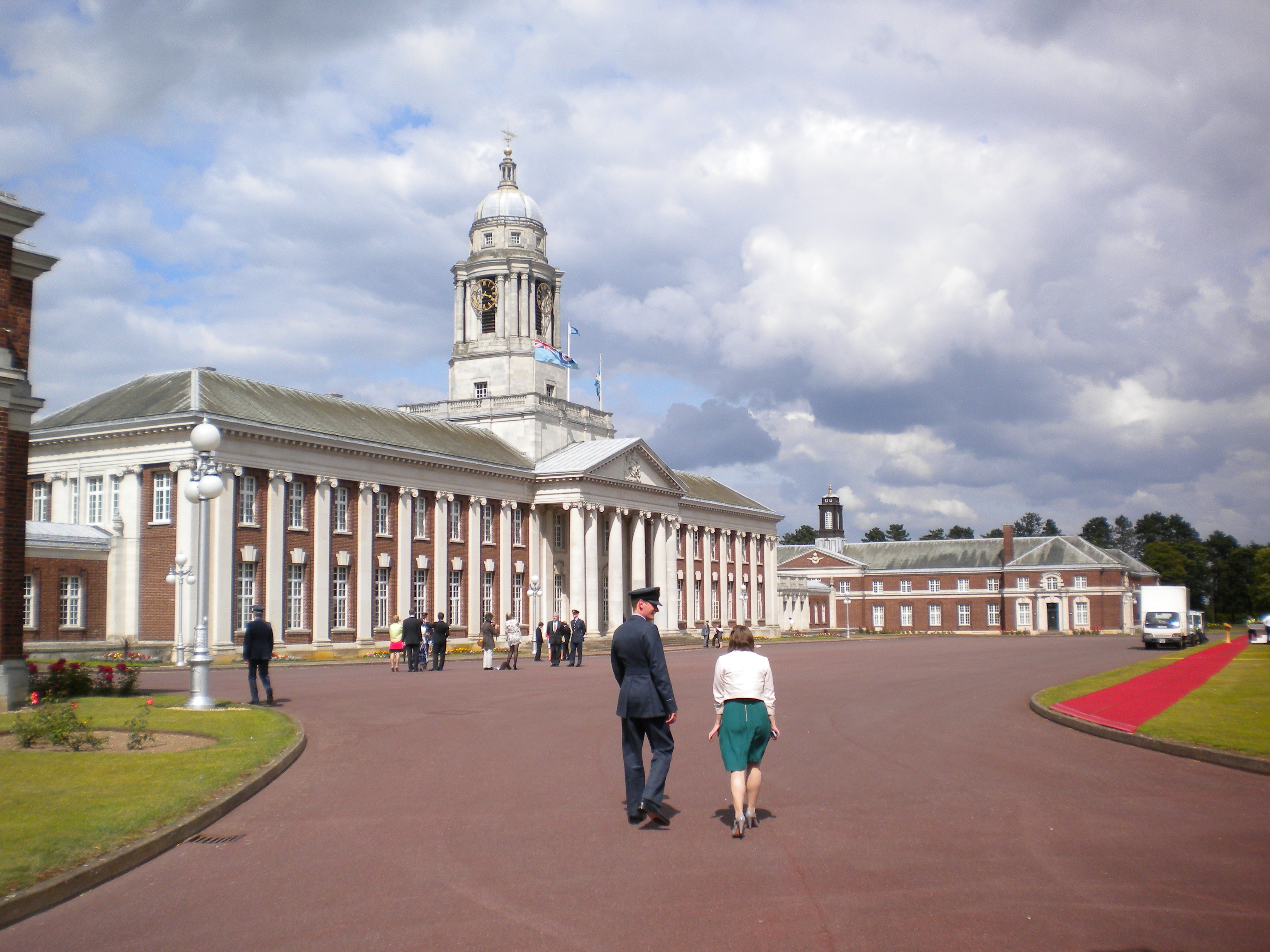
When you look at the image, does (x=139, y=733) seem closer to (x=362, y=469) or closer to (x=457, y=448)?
(x=362, y=469)

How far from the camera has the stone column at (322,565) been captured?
51062 mm

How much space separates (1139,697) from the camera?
22875mm

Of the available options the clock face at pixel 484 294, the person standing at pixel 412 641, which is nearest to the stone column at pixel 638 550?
the clock face at pixel 484 294

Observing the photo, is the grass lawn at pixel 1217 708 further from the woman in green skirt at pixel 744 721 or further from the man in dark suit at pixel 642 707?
the man in dark suit at pixel 642 707

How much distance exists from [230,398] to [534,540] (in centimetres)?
2316

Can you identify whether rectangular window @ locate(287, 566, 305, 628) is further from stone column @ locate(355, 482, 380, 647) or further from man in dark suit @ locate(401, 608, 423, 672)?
man in dark suit @ locate(401, 608, 423, 672)

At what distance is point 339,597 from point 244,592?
20.3 ft

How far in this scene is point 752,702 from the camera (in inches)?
391

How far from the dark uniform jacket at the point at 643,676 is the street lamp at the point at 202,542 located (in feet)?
36.6

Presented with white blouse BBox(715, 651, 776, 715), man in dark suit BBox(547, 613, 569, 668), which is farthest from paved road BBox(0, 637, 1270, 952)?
man in dark suit BBox(547, 613, 569, 668)

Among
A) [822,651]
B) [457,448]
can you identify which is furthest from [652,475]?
[822,651]

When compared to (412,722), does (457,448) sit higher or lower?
higher

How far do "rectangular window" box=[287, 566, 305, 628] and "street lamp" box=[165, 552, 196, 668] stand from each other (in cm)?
571

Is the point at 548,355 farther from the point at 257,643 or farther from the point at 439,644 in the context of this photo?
the point at 257,643
